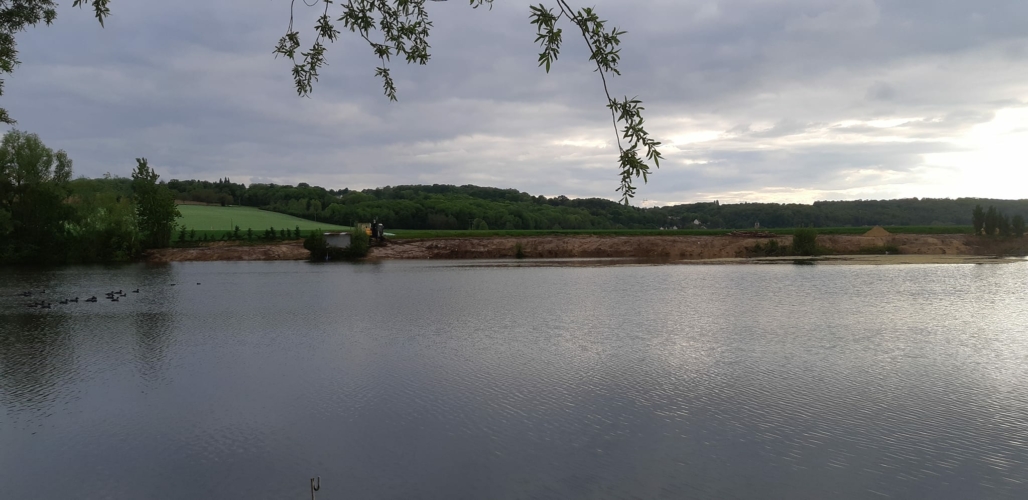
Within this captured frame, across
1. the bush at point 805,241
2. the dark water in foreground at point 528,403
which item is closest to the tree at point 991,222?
the bush at point 805,241

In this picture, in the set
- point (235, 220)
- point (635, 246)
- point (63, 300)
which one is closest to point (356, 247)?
point (635, 246)

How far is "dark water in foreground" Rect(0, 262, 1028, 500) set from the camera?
9641 mm

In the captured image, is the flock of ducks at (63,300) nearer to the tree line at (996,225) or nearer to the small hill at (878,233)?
the small hill at (878,233)

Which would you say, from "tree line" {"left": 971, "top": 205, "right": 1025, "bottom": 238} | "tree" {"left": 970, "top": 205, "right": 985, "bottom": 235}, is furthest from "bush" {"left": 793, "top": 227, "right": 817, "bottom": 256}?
"tree line" {"left": 971, "top": 205, "right": 1025, "bottom": 238}

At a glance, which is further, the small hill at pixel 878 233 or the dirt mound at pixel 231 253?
the small hill at pixel 878 233

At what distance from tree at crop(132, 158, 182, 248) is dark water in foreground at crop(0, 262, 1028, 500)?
195 ft

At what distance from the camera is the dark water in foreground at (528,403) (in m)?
9.64

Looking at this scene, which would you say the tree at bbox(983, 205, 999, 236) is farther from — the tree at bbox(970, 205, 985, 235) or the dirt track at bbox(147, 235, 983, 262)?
the dirt track at bbox(147, 235, 983, 262)

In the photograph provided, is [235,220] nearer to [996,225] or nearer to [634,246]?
[634,246]

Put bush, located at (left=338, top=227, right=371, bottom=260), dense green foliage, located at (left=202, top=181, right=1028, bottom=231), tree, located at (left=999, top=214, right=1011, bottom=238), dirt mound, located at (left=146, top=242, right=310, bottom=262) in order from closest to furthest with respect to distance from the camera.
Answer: tree, located at (left=999, top=214, right=1011, bottom=238), bush, located at (left=338, top=227, right=371, bottom=260), dirt mound, located at (left=146, top=242, right=310, bottom=262), dense green foliage, located at (left=202, top=181, right=1028, bottom=231)

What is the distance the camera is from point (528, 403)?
13523 mm

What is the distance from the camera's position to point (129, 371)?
57.9 ft

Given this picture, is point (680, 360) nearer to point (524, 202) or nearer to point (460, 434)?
point (460, 434)

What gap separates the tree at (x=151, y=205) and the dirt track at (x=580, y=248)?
2.83 meters
